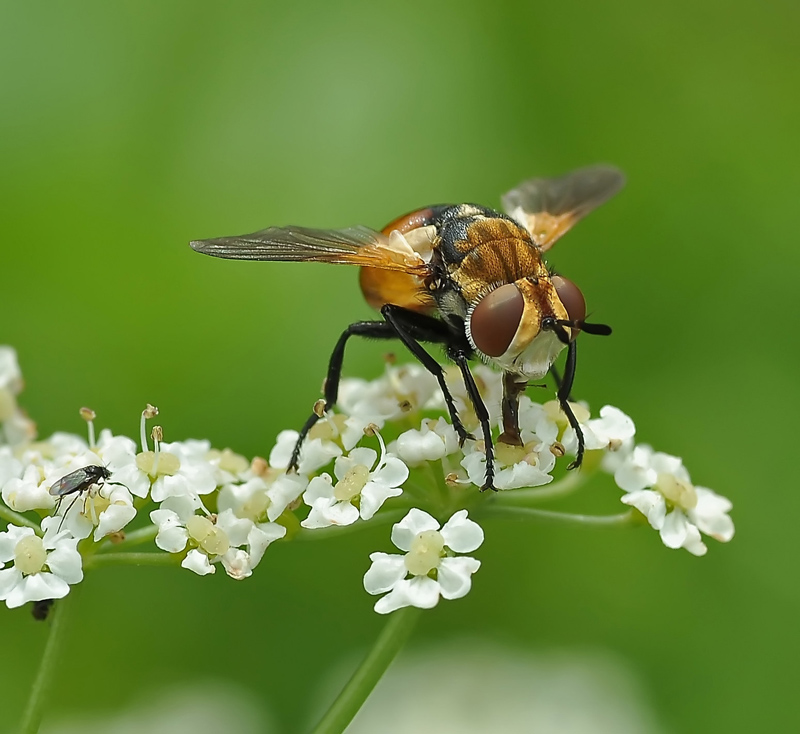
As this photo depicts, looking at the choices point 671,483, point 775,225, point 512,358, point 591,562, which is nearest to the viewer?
point 512,358

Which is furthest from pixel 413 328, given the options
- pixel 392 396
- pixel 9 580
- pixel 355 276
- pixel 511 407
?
pixel 355 276

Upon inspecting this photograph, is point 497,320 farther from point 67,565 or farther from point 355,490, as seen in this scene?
point 67,565

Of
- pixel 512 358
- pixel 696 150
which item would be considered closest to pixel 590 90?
pixel 696 150

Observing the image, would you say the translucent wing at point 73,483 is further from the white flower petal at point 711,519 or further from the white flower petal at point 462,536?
the white flower petal at point 711,519

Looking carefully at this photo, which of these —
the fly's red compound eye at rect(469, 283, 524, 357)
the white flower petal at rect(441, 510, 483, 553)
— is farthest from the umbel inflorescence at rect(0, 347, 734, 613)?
the fly's red compound eye at rect(469, 283, 524, 357)

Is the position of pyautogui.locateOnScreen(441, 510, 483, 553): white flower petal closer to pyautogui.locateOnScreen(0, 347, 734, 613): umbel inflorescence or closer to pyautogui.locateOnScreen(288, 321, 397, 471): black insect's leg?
pyautogui.locateOnScreen(0, 347, 734, 613): umbel inflorescence

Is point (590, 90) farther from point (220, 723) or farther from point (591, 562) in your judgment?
point (220, 723)
